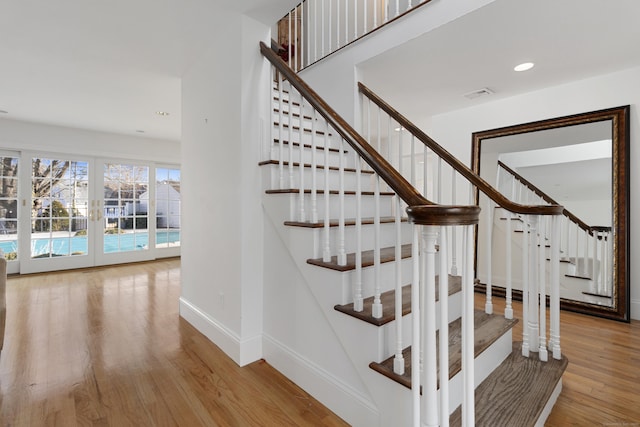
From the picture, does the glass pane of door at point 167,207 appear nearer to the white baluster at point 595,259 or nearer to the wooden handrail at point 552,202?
the wooden handrail at point 552,202

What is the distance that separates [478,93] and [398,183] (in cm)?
282

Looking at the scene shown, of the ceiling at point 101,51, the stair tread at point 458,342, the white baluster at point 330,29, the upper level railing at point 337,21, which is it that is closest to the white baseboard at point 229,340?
the stair tread at point 458,342

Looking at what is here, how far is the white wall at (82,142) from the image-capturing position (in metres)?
4.59

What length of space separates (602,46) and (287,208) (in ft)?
9.11

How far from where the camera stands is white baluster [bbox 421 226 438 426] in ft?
3.18

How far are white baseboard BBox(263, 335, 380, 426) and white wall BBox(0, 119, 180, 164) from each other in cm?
512

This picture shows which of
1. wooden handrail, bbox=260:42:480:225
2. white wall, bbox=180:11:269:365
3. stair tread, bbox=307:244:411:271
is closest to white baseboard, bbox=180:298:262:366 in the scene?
white wall, bbox=180:11:269:365

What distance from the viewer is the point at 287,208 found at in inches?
76.1

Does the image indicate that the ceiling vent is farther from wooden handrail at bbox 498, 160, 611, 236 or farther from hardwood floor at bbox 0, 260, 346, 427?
hardwood floor at bbox 0, 260, 346, 427

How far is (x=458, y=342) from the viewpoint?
1.56 m

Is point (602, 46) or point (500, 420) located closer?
point (500, 420)

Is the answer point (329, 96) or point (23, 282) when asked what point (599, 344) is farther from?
point (23, 282)

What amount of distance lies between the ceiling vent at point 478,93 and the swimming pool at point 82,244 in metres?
5.76

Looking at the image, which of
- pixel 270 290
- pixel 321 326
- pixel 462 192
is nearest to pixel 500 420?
pixel 321 326
